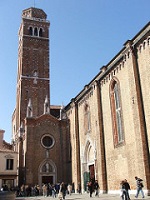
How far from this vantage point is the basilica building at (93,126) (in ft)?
55.8

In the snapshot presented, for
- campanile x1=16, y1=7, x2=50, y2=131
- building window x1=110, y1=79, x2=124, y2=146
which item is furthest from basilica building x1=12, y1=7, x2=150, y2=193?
campanile x1=16, y1=7, x2=50, y2=131

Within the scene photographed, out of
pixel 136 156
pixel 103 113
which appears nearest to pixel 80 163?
pixel 103 113

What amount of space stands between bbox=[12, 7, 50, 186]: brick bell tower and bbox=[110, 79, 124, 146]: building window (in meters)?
15.7

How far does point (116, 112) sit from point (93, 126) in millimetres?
3942

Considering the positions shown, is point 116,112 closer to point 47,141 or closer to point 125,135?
point 125,135

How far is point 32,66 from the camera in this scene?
39062mm

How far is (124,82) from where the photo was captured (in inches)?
762

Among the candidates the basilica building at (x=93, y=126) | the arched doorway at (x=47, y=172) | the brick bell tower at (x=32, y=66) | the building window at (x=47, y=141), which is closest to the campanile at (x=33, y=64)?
the brick bell tower at (x=32, y=66)

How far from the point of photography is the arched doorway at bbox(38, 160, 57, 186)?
28328mm

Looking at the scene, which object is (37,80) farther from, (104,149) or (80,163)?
(104,149)

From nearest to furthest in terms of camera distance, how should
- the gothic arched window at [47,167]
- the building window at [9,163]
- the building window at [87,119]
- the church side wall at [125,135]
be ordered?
the church side wall at [125,135] → the building window at [87,119] → the gothic arched window at [47,167] → the building window at [9,163]

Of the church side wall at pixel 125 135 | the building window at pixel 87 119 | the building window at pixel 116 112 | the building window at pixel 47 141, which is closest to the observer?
the church side wall at pixel 125 135

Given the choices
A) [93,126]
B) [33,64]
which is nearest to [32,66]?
[33,64]

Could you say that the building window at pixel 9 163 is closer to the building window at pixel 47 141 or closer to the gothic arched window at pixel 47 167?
the gothic arched window at pixel 47 167
